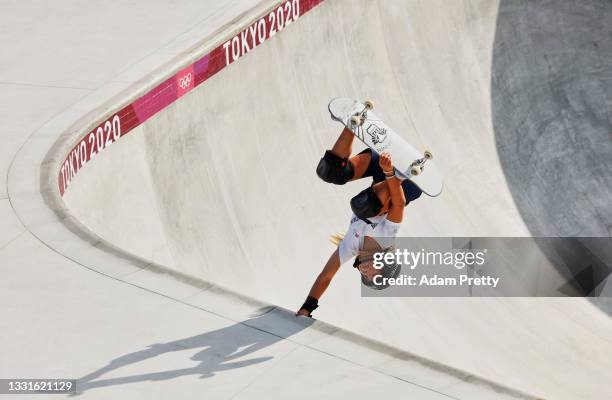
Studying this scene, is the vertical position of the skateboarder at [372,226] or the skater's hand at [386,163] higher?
the skater's hand at [386,163]

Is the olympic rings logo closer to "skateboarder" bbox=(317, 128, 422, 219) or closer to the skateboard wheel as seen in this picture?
"skateboarder" bbox=(317, 128, 422, 219)

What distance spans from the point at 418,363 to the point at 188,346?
1.87 m

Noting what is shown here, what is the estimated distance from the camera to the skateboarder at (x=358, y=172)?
934 cm

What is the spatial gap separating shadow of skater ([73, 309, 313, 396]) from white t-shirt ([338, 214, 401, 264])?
1.03m

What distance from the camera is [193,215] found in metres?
13.6

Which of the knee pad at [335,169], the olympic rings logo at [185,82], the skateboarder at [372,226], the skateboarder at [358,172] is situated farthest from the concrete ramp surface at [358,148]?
the knee pad at [335,169]

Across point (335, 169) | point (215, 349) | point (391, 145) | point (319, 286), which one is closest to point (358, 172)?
point (335, 169)

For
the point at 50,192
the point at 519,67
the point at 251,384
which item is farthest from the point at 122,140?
the point at 519,67

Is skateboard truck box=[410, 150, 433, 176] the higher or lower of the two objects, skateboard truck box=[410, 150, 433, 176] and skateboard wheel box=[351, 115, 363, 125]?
the lower

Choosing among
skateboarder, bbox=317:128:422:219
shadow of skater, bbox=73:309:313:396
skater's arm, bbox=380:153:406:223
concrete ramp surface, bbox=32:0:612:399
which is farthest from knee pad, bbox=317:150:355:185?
concrete ramp surface, bbox=32:0:612:399

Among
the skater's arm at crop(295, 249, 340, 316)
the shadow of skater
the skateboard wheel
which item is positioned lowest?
the shadow of skater

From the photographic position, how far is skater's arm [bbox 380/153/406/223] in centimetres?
925

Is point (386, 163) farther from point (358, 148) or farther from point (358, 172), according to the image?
point (358, 148)

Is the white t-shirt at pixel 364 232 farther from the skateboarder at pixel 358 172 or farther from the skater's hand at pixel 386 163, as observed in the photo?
the skater's hand at pixel 386 163
